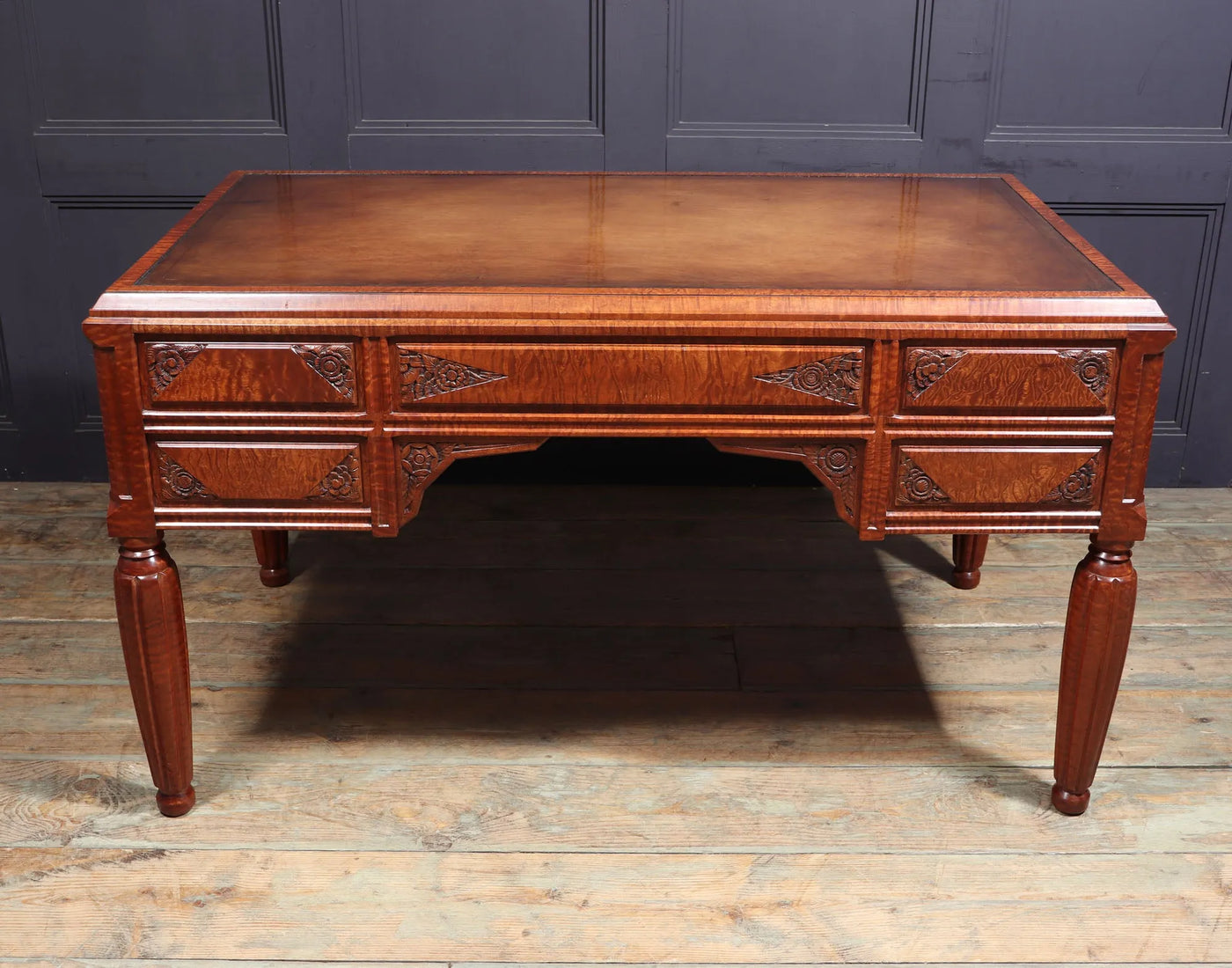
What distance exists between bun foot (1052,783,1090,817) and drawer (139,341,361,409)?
1.19m

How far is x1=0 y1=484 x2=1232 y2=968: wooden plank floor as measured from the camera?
173 centimetres

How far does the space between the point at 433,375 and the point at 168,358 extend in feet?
1.13

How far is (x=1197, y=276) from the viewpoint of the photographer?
2.91 metres

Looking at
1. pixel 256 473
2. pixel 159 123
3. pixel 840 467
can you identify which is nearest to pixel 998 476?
pixel 840 467

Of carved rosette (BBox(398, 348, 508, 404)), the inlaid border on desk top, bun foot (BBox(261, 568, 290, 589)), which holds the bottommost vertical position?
bun foot (BBox(261, 568, 290, 589))

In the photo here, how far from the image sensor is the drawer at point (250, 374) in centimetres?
169

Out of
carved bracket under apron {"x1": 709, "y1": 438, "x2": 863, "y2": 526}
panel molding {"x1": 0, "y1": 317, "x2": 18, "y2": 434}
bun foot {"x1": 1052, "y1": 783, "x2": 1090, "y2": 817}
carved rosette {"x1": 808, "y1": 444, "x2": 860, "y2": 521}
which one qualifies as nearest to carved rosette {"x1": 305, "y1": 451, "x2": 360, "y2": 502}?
carved bracket under apron {"x1": 709, "y1": 438, "x2": 863, "y2": 526}

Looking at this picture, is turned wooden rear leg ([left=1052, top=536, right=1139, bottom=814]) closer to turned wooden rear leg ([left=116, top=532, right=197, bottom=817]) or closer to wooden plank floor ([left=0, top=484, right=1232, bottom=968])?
wooden plank floor ([left=0, top=484, right=1232, bottom=968])

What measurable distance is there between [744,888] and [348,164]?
5.86ft

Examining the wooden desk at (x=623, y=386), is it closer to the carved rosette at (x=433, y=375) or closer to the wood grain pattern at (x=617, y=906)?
the carved rosette at (x=433, y=375)

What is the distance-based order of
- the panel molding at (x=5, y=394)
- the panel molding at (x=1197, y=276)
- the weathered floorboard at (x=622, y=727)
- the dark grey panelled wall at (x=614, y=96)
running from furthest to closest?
the panel molding at (x=5, y=394) → the panel molding at (x=1197, y=276) → the dark grey panelled wall at (x=614, y=96) → the weathered floorboard at (x=622, y=727)

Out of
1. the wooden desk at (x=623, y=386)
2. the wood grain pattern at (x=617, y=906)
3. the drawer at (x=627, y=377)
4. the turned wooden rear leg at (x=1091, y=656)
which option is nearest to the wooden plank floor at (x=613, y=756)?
the wood grain pattern at (x=617, y=906)

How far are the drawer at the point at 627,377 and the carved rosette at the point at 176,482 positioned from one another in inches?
11.9

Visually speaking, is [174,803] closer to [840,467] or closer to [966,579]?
[840,467]
